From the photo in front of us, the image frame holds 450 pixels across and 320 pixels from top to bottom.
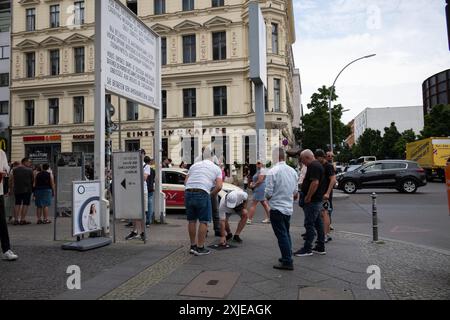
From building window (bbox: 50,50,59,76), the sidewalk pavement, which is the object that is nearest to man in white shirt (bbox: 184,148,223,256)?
the sidewalk pavement

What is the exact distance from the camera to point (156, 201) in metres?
11.0

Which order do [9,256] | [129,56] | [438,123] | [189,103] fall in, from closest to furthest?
[9,256], [129,56], [189,103], [438,123]

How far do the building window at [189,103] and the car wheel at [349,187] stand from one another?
15702mm

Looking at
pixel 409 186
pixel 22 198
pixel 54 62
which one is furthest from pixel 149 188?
pixel 54 62

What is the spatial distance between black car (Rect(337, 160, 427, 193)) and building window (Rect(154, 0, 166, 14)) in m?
21.8

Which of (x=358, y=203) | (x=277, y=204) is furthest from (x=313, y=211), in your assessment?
(x=358, y=203)

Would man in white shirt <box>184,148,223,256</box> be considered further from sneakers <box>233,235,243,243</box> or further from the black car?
the black car

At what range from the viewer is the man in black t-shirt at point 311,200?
661 cm

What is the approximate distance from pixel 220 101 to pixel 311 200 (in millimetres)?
26454

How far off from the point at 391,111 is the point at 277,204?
108304 mm

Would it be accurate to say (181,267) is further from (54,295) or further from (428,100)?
(428,100)

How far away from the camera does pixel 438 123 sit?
135 ft

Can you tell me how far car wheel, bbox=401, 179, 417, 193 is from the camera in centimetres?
2022

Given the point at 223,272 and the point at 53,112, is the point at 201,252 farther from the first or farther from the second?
the point at 53,112
